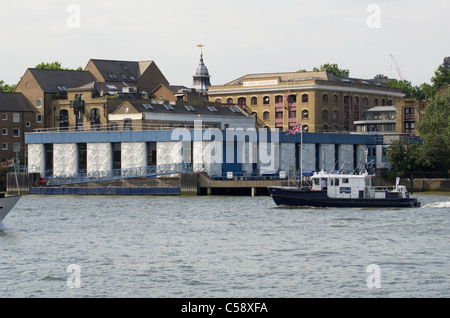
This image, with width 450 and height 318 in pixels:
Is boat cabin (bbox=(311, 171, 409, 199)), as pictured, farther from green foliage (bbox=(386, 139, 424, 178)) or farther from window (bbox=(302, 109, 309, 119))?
window (bbox=(302, 109, 309, 119))

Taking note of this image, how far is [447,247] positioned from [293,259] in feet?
32.8

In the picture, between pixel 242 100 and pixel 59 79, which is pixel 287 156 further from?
pixel 59 79

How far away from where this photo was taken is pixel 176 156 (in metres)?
112

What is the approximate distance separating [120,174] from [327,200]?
44128 mm

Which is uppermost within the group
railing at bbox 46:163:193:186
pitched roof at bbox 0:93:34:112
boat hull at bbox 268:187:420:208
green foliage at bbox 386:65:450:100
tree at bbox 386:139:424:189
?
green foliage at bbox 386:65:450:100

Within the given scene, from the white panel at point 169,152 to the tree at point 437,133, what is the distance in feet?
101

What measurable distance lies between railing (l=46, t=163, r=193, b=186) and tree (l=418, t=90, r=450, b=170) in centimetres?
3022

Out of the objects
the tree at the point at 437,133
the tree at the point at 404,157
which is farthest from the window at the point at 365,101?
the tree at the point at 404,157

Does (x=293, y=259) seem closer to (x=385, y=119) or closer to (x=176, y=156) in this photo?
(x=176, y=156)

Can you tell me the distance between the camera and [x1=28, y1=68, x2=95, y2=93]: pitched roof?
145875 millimetres

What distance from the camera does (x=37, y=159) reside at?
124250mm

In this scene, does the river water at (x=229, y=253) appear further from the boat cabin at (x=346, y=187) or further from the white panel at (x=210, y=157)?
the white panel at (x=210, y=157)

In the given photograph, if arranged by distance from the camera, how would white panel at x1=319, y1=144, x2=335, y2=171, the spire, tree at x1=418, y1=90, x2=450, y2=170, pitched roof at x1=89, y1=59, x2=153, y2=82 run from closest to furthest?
tree at x1=418, y1=90, x2=450, y2=170 → white panel at x1=319, y1=144, x2=335, y2=171 → pitched roof at x1=89, y1=59, x2=153, y2=82 → the spire

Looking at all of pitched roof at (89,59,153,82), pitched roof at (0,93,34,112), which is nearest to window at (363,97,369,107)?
pitched roof at (89,59,153,82)
